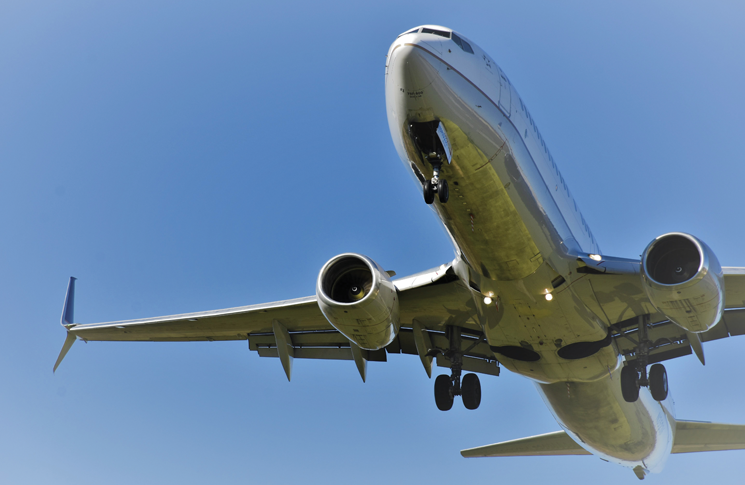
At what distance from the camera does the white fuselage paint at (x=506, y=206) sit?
10.1m

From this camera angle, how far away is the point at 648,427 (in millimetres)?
17922

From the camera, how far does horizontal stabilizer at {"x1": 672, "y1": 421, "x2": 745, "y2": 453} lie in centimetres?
2022

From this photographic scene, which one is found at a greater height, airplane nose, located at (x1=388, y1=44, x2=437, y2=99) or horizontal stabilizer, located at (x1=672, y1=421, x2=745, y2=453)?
airplane nose, located at (x1=388, y1=44, x2=437, y2=99)

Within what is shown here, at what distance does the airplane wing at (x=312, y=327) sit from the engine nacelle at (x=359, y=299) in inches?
57.0

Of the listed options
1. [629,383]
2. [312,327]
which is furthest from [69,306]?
[629,383]

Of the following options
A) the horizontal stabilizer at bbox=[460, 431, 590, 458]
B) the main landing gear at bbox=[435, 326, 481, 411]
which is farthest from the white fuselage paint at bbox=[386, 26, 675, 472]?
the horizontal stabilizer at bbox=[460, 431, 590, 458]

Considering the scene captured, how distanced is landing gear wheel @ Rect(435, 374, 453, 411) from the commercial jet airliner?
0.03 metres

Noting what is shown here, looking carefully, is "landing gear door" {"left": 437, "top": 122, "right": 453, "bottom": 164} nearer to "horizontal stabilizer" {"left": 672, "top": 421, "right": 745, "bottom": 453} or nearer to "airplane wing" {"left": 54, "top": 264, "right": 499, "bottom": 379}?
"airplane wing" {"left": 54, "top": 264, "right": 499, "bottom": 379}

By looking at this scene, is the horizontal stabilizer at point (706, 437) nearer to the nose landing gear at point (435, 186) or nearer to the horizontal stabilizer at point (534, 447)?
the horizontal stabilizer at point (534, 447)

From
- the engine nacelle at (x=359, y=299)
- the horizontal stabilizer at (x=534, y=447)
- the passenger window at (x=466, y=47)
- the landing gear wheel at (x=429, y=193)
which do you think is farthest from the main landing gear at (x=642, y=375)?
the horizontal stabilizer at (x=534, y=447)

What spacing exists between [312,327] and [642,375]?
769cm

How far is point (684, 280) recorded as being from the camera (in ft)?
38.3

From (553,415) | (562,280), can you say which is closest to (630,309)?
(562,280)

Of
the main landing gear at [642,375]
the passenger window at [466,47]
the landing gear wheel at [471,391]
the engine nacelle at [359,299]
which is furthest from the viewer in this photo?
the landing gear wheel at [471,391]
